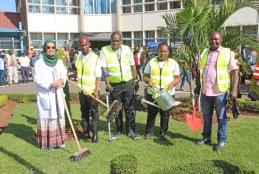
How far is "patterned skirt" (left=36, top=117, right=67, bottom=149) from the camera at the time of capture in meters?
5.70

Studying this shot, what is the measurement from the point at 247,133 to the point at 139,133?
7.43 feet

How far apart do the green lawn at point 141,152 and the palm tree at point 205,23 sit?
1.92 metres

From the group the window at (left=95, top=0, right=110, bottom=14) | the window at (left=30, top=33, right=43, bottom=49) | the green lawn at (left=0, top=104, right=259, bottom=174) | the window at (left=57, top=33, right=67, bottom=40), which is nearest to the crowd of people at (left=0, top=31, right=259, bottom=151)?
the green lawn at (left=0, top=104, right=259, bottom=174)

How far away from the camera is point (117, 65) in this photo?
19.5ft

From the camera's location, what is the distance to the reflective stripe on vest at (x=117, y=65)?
Answer: 5.95 meters

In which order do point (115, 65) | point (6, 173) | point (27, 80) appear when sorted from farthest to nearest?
1. point (27, 80)
2. point (115, 65)
3. point (6, 173)

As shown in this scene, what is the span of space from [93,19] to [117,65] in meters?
23.4

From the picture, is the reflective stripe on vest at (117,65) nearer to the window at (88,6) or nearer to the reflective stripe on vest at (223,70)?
the reflective stripe on vest at (223,70)

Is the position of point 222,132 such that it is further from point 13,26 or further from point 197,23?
point 13,26

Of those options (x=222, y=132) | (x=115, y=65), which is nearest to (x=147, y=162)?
(x=222, y=132)

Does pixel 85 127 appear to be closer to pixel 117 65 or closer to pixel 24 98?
pixel 117 65

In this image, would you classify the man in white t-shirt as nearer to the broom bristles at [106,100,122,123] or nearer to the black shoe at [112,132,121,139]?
the broom bristles at [106,100,122,123]

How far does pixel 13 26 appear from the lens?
26.6 m

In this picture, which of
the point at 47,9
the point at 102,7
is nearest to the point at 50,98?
the point at 47,9
